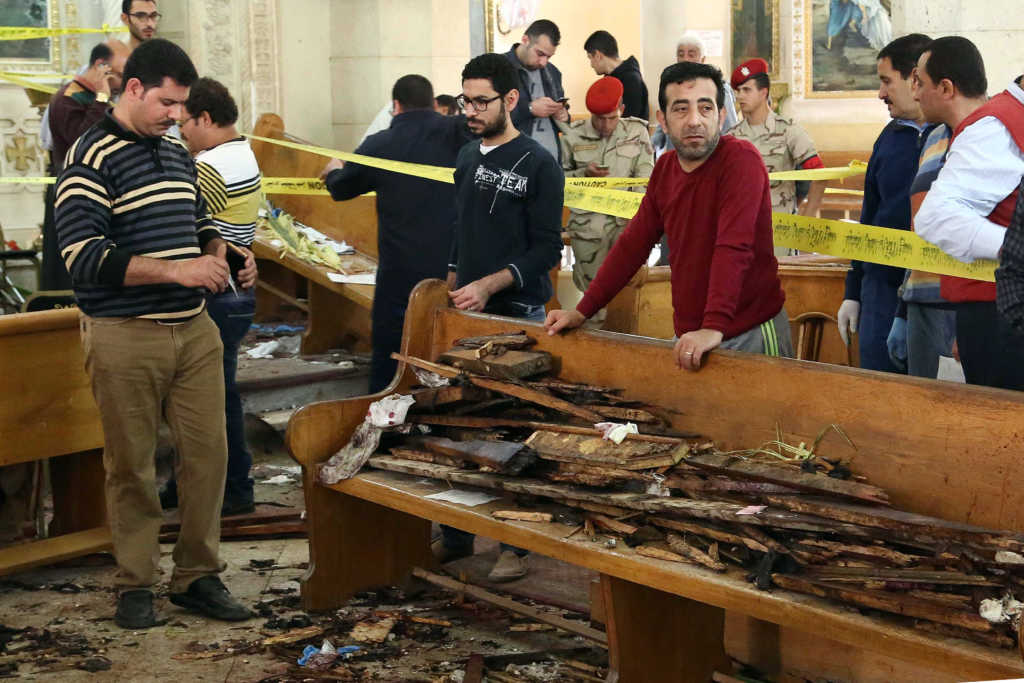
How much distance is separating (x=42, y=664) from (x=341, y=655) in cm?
109

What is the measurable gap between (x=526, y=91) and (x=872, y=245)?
4.46 meters

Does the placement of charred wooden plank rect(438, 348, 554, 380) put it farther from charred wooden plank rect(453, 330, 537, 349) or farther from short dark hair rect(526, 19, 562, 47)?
short dark hair rect(526, 19, 562, 47)

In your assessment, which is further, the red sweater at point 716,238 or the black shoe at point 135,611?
the black shoe at point 135,611

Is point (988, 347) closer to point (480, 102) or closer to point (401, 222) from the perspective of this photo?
point (480, 102)

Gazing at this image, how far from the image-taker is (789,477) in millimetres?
3762

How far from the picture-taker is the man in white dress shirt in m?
3.91

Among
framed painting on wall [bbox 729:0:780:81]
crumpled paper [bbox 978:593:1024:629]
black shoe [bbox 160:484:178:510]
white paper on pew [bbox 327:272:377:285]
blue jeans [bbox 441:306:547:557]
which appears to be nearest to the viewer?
crumpled paper [bbox 978:593:1024:629]

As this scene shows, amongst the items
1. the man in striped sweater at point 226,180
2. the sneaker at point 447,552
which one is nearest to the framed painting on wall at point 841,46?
the man in striped sweater at point 226,180

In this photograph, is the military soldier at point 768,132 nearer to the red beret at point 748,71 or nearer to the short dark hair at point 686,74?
the red beret at point 748,71

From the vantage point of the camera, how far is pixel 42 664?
456cm

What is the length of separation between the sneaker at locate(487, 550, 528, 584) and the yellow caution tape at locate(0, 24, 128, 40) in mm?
7156

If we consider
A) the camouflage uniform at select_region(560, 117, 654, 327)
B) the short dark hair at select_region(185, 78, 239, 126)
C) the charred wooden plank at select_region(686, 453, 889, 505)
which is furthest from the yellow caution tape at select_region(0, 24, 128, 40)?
the charred wooden plank at select_region(686, 453, 889, 505)

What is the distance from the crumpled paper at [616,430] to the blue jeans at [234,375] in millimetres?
2354

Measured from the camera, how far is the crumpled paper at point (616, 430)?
4211mm
